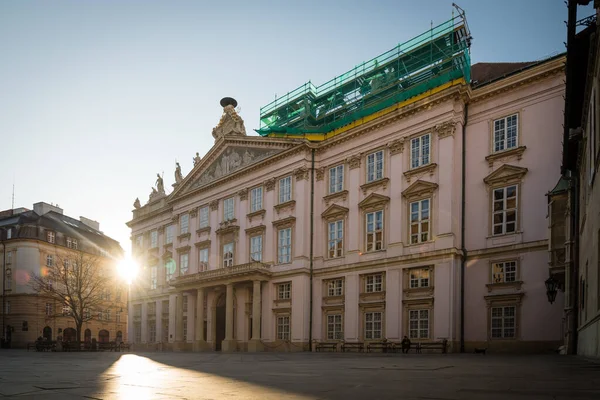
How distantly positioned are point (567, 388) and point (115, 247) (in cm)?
9039

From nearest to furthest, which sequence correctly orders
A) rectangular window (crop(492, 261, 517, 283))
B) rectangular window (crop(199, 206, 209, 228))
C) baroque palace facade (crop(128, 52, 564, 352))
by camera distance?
baroque palace facade (crop(128, 52, 564, 352)), rectangular window (crop(492, 261, 517, 283)), rectangular window (crop(199, 206, 209, 228))

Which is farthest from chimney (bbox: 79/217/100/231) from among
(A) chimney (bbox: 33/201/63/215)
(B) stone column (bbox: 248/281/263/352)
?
(B) stone column (bbox: 248/281/263/352)

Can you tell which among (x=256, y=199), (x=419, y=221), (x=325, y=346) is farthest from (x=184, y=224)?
(x=419, y=221)

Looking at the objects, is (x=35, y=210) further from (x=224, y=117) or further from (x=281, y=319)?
(x=281, y=319)

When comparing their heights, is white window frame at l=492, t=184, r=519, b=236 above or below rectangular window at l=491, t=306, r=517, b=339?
above

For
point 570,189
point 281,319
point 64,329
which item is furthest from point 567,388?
point 64,329

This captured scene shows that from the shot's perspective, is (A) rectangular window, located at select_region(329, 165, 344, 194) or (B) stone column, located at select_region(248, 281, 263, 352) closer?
(A) rectangular window, located at select_region(329, 165, 344, 194)

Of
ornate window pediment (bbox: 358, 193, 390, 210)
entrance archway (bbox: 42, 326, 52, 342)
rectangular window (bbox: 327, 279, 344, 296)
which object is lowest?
entrance archway (bbox: 42, 326, 52, 342)

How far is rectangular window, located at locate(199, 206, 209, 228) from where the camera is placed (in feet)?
169

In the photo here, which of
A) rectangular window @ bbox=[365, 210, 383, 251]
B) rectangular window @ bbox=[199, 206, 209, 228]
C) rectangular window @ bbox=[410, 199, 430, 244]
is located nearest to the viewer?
rectangular window @ bbox=[410, 199, 430, 244]

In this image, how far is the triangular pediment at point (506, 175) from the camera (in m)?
30.4

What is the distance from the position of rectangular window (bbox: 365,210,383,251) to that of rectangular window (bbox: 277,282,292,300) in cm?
783

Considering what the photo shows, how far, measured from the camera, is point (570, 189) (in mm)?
22734

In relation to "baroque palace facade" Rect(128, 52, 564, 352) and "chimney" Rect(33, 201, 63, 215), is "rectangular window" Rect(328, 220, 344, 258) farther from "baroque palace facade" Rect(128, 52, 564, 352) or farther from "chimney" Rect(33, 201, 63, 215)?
"chimney" Rect(33, 201, 63, 215)
